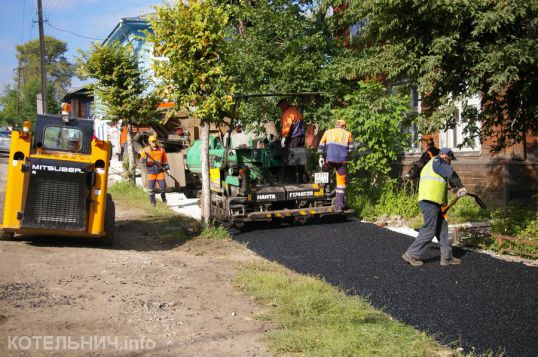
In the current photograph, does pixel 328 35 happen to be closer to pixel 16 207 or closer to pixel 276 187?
pixel 276 187

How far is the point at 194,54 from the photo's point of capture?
10023 mm

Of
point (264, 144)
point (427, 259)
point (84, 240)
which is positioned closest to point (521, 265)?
point (427, 259)

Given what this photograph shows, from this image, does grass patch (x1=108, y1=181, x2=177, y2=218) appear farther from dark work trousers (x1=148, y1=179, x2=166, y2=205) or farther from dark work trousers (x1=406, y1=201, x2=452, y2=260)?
dark work trousers (x1=406, y1=201, x2=452, y2=260)

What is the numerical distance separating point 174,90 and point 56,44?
233 ft

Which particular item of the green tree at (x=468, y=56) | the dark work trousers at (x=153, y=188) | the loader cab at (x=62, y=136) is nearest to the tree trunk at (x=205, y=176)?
the loader cab at (x=62, y=136)

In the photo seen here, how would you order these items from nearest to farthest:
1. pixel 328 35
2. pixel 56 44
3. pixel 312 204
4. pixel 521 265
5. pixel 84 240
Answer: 1. pixel 521 265
2. pixel 84 240
3. pixel 312 204
4. pixel 328 35
5. pixel 56 44

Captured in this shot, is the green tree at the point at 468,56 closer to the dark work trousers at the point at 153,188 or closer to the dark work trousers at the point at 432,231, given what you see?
the dark work trousers at the point at 432,231

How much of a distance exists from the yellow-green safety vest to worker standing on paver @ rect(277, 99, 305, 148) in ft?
13.0

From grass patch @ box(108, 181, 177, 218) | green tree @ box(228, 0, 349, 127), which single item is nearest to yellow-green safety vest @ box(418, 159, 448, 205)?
green tree @ box(228, 0, 349, 127)

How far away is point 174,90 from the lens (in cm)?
1024

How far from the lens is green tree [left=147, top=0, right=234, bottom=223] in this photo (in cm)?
991

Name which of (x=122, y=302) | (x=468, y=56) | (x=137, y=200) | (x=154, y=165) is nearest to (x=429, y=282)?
(x=468, y=56)

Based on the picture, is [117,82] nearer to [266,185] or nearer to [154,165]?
[154,165]

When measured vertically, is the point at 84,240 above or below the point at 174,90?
below
